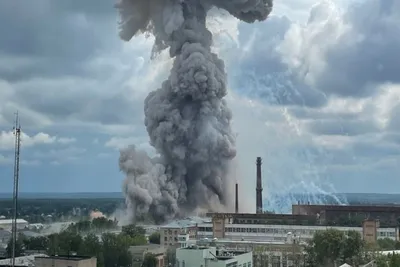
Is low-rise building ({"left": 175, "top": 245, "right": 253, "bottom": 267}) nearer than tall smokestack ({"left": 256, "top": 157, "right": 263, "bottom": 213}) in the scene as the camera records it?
Yes

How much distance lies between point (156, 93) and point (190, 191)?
1025 cm

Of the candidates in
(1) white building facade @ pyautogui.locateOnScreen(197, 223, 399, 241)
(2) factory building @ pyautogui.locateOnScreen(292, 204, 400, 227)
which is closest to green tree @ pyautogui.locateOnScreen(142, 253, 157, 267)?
(1) white building facade @ pyautogui.locateOnScreen(197, 223, 399, 241)

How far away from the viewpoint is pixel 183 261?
116 feet

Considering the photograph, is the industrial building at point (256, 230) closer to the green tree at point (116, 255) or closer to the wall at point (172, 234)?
the wall at point (172, 234)

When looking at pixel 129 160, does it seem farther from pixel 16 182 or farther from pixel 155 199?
pixel 16 182

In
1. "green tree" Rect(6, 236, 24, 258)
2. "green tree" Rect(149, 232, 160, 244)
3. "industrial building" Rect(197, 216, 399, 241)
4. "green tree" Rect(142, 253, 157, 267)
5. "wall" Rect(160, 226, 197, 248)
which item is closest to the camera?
"green tree" Rect(142, 253, 157, 267)

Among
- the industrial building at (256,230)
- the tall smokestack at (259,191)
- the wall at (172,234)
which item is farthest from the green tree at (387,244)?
the tall smokestack at (259,191)

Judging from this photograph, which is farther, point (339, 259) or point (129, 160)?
point (129, 160)

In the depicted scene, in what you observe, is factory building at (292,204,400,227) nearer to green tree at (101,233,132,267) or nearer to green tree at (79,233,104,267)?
green tree at (101,233,132,267)

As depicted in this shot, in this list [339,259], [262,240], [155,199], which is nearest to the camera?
[339,259]

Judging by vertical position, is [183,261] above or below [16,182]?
below

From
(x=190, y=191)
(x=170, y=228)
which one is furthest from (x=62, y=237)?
(x=190, y=191)

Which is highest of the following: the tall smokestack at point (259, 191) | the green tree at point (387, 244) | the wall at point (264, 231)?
the tall smokestack at point (259, 191)

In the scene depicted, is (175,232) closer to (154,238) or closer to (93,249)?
(154,238)
